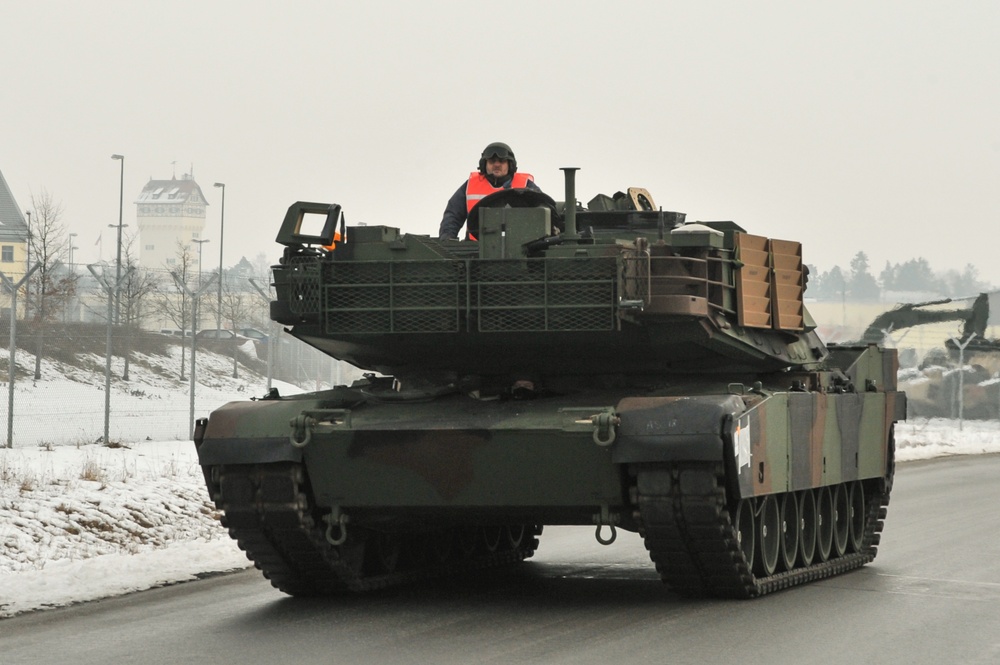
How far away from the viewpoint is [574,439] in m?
9.65

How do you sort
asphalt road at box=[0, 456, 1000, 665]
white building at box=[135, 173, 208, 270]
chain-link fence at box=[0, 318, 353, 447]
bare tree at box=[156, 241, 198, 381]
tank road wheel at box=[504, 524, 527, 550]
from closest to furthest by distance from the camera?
asphalt road at box=[0, 456, 1000, 665] → tank road wheel at box=[504, 524, 527, 550] → chain-link fence at box=[0, 318, 353, 447] → bare tree at box=[156, 241, 198, 381] → white building at box=[135, 173, 208, 270]

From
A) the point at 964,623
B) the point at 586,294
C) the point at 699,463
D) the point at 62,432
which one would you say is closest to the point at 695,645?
Answer: the point at 699,463

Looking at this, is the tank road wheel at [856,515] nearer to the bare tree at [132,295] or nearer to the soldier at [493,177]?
the soldier at [493,177]

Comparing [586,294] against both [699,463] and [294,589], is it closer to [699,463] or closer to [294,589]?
[699,463]

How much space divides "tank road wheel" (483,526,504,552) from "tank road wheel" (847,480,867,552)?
2840 millimetres

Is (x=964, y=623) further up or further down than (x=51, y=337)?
further down

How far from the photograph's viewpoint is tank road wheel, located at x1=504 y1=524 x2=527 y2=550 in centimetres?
1329

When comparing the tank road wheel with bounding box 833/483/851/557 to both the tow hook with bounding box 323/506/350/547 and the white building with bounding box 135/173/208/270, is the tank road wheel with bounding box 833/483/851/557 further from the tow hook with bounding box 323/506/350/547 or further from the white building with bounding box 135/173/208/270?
the white building with bounding box 135/173/208/270

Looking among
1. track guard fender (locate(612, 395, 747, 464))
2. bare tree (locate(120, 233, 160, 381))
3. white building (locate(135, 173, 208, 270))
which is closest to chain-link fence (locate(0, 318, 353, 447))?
bare tree (locate(120, 233, 160, 381))

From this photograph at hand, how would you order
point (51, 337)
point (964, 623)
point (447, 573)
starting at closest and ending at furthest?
point (964, 623) → point (447, 573) → point (51, 337)

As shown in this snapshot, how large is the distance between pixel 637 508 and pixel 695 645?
60.4 inches

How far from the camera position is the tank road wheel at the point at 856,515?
1309 centimetres

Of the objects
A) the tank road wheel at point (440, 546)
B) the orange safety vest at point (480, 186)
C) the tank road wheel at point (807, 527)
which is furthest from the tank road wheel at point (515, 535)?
the orange safety vest at point (480, 186)

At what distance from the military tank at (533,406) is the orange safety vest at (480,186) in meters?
0.39
